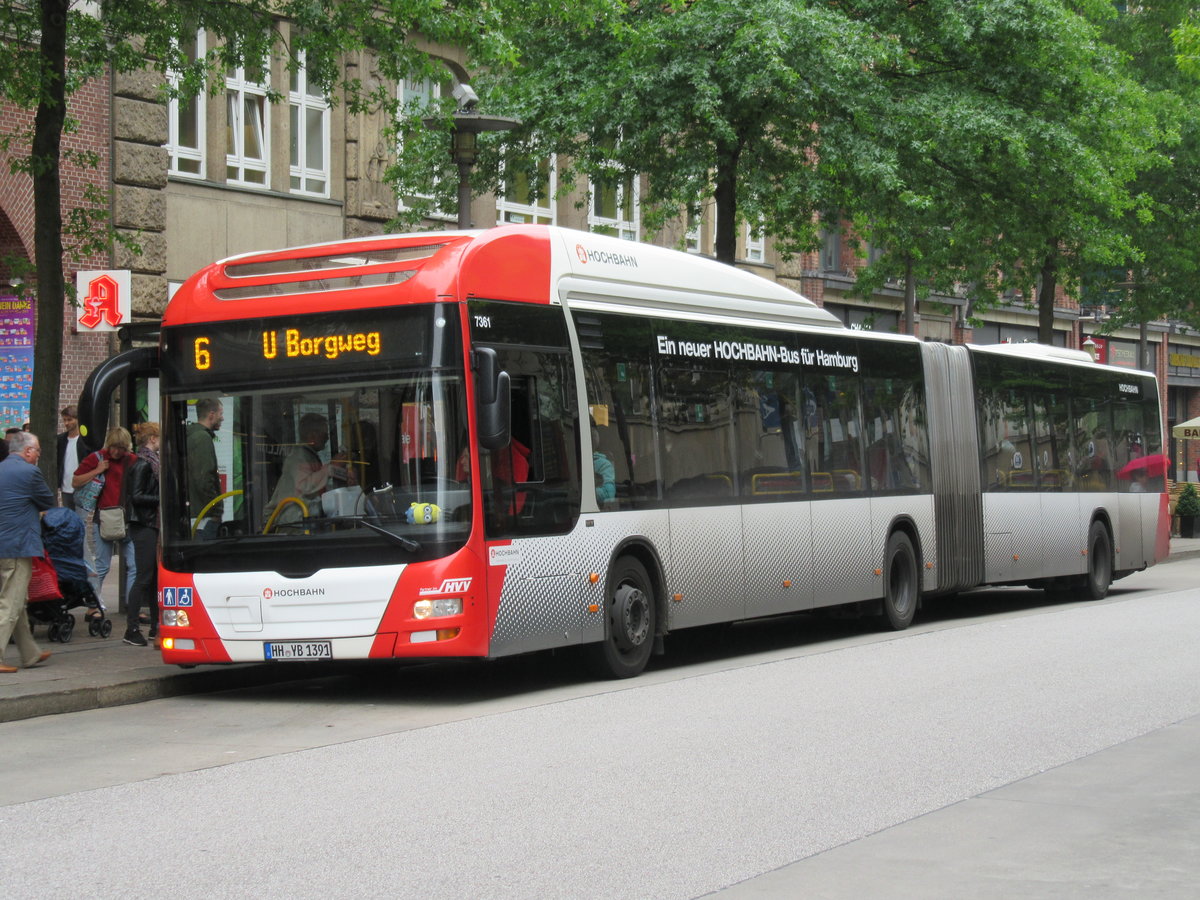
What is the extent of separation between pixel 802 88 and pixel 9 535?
11629 millimetres

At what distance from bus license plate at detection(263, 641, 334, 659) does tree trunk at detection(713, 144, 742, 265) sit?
37.4 feet

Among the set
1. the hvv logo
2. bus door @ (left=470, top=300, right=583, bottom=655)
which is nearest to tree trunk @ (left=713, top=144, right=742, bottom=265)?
bus door @ (left=470, top=300, right=583, bottom=655)

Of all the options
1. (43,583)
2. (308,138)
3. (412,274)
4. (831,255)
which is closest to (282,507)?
(412,274)

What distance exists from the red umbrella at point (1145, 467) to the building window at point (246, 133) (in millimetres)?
12933

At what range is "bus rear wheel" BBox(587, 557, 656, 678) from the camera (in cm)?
1223

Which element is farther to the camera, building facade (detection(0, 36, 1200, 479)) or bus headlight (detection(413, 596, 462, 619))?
building facade (detection(0, 36, 1200, 479))

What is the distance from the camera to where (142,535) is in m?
13.7

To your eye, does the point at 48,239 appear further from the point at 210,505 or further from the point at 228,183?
the point at 228,183

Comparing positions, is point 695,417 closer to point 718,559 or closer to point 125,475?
point 718,559

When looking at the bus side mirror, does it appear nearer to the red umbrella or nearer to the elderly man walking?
the elderly man walking

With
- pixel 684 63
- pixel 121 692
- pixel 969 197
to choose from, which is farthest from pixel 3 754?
pixel 969 197

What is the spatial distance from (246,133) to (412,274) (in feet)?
47.4

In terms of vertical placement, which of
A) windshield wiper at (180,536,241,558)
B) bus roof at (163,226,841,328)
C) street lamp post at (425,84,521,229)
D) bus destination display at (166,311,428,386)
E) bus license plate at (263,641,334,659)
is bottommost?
bus license plate at (263,641,334,659)

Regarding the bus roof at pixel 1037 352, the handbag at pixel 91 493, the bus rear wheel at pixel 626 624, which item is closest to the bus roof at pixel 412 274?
the bus rear wheel at pixel 626 624
